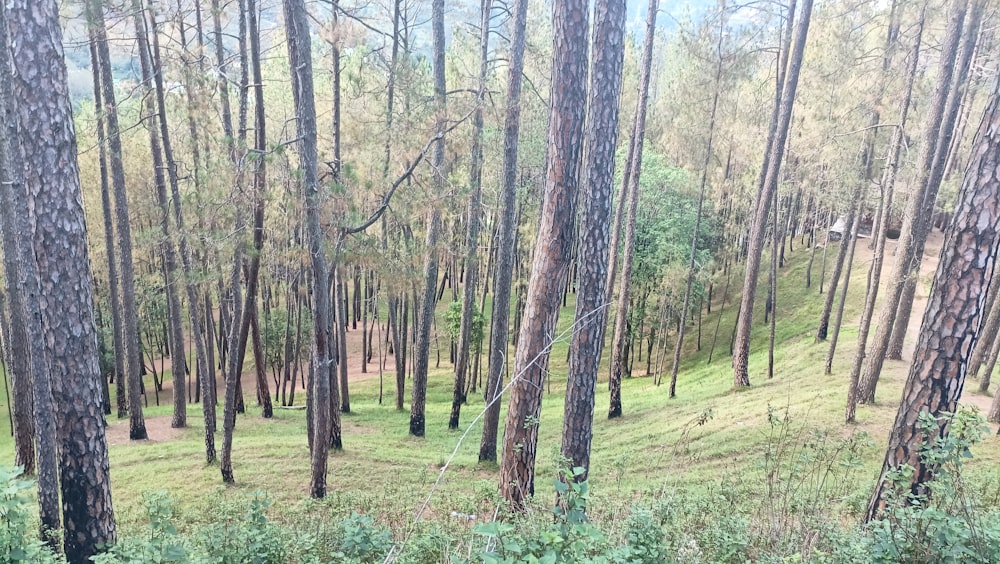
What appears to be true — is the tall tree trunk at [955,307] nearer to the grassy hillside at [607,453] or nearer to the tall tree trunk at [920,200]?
the grassy hillside at [607,453]

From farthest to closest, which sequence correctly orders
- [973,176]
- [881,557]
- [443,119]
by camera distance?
[443,119]
[973,176]
[881,557]

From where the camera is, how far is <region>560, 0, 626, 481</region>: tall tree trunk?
194 inches

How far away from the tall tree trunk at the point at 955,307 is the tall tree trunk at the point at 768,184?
8451 mm

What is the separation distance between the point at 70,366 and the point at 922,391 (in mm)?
6630

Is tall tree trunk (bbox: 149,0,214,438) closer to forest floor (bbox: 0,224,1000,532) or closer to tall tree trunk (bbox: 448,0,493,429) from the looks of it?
forest floor (bbox: 0,224,1000,532)

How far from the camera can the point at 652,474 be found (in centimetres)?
Answer: 910

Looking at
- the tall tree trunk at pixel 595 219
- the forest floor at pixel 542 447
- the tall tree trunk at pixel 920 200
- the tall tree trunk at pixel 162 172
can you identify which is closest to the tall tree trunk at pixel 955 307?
the forest floor at pixel 542 447

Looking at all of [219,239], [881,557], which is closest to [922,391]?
[881,557]

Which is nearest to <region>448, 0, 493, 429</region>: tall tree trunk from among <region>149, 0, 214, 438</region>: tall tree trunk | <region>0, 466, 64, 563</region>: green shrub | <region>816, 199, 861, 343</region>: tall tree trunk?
<region>149, 0, 214, 438</region>: tall tree trunk

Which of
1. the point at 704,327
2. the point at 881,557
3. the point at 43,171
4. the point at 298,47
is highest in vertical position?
the point at 298,47

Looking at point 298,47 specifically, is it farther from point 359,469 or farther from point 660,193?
point 660,193

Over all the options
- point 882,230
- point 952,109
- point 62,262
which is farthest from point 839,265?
point 62,262

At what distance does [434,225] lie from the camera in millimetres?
10961

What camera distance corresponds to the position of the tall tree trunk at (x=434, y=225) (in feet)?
29.7
